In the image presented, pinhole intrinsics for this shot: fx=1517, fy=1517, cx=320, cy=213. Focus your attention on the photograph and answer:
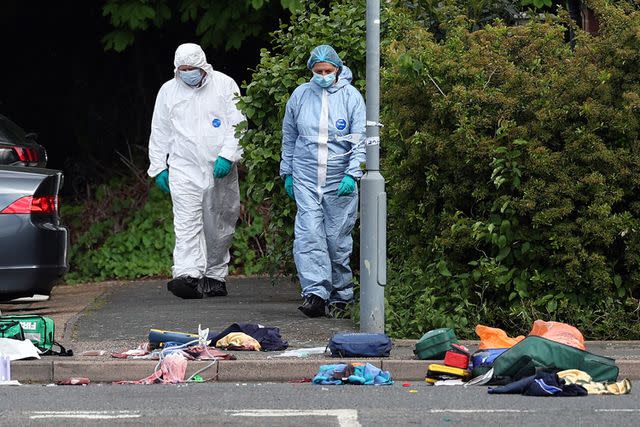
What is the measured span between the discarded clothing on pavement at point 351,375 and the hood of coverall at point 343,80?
3326 millimetres

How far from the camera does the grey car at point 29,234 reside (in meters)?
11.8

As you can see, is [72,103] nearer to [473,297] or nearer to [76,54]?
[76,54]

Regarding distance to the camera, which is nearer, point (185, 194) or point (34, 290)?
point (34, 290)

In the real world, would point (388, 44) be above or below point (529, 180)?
above

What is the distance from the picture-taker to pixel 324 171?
11789mm

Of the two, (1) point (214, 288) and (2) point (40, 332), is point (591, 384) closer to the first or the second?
(2) point (40, 332)

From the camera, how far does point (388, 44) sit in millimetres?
12438

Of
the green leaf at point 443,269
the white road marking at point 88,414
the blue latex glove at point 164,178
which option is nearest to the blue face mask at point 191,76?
the blue latex glove at point 164,178

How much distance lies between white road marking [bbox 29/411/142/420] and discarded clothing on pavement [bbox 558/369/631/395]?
2452 mm

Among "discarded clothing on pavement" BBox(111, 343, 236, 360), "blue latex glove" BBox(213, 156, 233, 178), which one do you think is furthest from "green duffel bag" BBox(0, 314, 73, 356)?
"blue latex glove" BBox(213, 156, 233, 178)

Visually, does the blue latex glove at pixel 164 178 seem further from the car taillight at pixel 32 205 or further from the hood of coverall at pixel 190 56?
the car taillight at pixel 32 205

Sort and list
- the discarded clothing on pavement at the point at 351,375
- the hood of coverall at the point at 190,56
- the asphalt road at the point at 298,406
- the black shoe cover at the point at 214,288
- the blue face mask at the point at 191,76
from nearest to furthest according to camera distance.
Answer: the asphalt road at the point at 298,406 → the discarded clothing on pavement at the point at 351,375 → the hood of coverall at the point at 190,56 → the blue face mask at the point at 191,76 → the black shoe cover at the point at 214,288

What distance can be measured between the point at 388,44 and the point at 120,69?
8760 millimetres

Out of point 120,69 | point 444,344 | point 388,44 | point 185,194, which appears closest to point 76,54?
point 120,69
